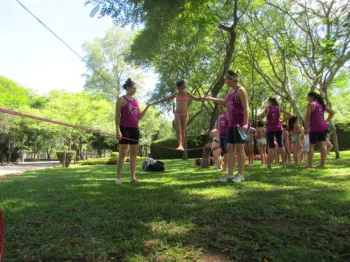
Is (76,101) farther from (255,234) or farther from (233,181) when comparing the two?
(255,234)

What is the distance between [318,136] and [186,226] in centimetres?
551

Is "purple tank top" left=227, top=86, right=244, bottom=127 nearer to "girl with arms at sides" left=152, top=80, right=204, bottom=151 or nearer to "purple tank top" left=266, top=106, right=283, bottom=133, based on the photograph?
"girl with arms at sides" left=152, top=80, right=204, bottom=151

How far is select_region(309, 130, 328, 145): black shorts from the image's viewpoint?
6774mm

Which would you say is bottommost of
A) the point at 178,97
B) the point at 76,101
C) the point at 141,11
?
the point at 178,97

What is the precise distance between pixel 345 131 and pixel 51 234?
2850 centimetres

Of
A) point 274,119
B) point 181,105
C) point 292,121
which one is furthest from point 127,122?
point 292,121

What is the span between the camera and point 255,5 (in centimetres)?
1247

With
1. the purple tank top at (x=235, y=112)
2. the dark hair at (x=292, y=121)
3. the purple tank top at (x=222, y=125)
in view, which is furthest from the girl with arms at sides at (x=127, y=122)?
the dark hair at (x=292, y=121)

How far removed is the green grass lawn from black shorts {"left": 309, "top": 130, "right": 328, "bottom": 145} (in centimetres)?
291

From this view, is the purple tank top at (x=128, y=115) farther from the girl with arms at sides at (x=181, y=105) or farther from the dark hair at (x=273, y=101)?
the dark hair at (x=273, y=101)

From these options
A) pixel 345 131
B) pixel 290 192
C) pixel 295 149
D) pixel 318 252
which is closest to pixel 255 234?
pixel 318 252

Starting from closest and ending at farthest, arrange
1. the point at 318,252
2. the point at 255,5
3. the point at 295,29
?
the point at 318,252 < the point at 255,5 < the point at 295,29

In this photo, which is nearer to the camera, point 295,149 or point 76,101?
point 295,149

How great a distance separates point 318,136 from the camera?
6.84 m
